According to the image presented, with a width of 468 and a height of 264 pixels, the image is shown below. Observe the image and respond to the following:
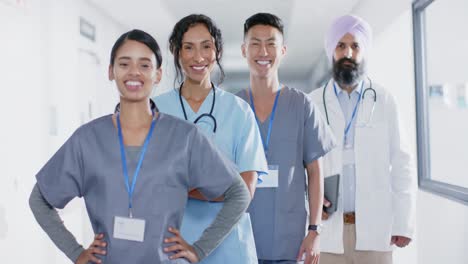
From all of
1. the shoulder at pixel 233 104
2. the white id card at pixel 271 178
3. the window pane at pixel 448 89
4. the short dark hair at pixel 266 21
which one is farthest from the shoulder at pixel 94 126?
the window pane at pixel 448 89

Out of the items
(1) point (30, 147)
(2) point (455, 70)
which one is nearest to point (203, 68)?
(1) point (30, 147)

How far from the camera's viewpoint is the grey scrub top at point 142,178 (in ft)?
4.20

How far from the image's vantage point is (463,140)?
4.47 metres

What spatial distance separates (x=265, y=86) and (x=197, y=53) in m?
0.37

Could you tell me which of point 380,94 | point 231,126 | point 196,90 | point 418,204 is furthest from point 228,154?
point 418,204

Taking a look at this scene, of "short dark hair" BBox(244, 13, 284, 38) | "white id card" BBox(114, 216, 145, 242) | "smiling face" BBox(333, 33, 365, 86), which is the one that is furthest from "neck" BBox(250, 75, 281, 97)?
"white id card" BBox(114, 216, 145, 242)

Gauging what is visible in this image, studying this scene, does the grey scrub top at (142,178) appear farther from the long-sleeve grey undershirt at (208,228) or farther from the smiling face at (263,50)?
the smiling face at (263,50)

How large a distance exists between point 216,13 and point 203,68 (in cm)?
516

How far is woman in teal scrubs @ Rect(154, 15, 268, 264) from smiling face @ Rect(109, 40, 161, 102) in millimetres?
217

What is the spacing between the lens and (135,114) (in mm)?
1382

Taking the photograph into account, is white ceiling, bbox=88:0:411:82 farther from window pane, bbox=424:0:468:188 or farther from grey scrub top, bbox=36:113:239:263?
grey scrub top, bbox=36:113:239:263

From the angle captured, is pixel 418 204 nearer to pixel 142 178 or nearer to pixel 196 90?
pixel 196 90

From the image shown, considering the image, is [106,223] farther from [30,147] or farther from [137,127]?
[30,147]

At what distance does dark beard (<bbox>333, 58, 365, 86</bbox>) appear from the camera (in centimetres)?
215
